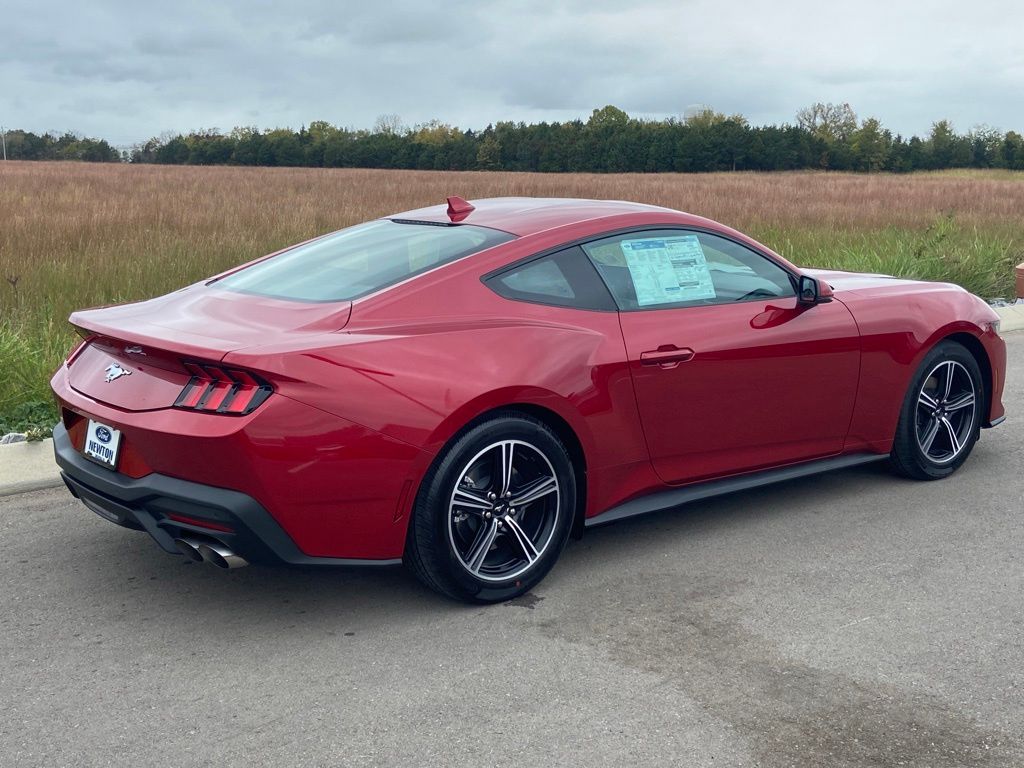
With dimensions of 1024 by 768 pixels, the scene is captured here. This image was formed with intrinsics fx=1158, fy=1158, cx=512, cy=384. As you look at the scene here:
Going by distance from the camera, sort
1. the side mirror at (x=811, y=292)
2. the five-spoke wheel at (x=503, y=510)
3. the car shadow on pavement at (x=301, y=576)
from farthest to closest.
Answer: the side mirror at (x=811, y=292), the car shadow on pavement at (x=301, y=576), the five-spoke wheel at (x=503, y=510)

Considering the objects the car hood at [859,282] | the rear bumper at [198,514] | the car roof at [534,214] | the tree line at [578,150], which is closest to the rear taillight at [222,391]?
the rear bumper at [198,514]

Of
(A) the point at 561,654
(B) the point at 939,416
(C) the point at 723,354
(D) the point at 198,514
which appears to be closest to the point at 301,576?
(D) the point at 198,514

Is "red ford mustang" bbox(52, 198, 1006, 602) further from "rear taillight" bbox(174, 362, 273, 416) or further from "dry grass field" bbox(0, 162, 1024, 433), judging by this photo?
"dry grass field" bbox(0, 162, 1024, 433)

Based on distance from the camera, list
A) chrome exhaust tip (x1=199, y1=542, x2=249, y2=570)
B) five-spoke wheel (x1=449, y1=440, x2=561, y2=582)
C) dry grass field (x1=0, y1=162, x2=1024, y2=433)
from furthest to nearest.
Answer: dry grass field (x1=0, y1=162, x2=1024, y2=433) → five-spoke wheel (x1=449, y1=440, x2=561, y2=582) → chrome exhaust tip (x1=199, y1=542, x2=249, y2=570)

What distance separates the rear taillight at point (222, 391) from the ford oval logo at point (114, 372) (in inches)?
14.3

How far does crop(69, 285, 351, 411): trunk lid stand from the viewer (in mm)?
3789

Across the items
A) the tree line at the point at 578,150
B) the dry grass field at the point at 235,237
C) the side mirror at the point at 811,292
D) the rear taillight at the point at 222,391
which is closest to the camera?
the rear taillight at the point at 222,391

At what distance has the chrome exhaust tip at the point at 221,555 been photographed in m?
3.76

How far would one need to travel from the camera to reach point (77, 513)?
5301 millimetres

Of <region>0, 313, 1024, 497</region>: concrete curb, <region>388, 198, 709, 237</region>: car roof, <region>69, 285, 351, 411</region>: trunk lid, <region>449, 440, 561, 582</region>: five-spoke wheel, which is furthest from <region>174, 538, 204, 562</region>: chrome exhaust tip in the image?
<region>0, 313, 1024, 497</region>: concrete curb

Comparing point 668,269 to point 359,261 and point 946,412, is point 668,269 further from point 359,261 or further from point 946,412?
point 946,412

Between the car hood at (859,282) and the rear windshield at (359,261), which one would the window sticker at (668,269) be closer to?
the rear windshield at (359,261)

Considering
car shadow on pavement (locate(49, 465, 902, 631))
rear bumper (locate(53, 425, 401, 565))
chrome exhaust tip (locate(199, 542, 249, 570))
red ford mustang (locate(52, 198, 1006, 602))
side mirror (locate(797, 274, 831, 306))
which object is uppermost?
side mirror (locate(797, 274, 831, 306))

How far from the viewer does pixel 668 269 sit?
191 inches
